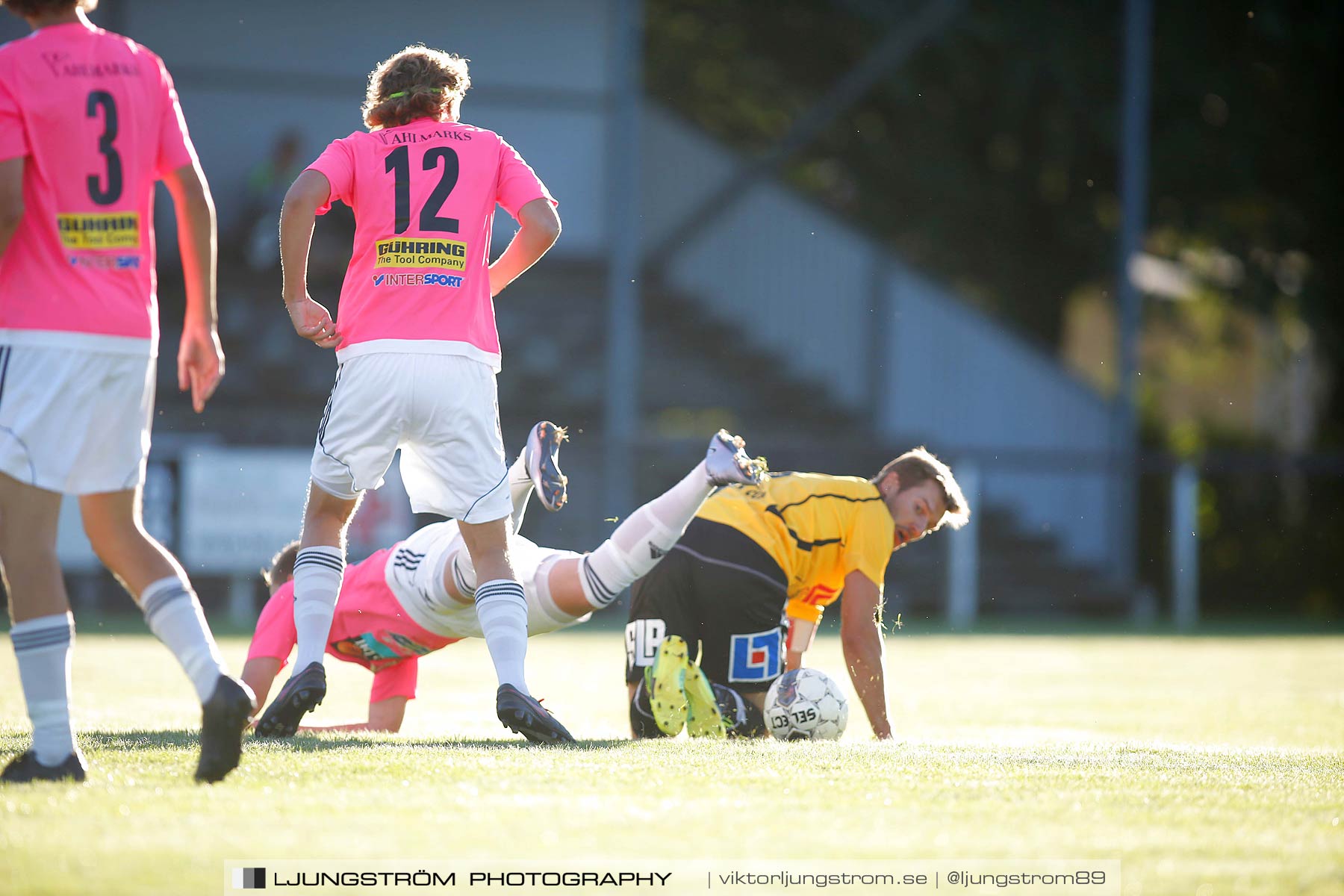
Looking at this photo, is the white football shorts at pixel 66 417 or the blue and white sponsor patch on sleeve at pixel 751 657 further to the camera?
the blue and white sponsor patch on sleeve at pixel 751 657

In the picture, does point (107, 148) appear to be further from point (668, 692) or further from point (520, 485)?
point (668, 692)

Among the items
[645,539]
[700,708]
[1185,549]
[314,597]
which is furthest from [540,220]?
[1185,549]

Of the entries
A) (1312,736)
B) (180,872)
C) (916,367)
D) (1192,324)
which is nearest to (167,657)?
(1312,736)

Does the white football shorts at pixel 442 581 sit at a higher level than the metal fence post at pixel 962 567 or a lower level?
higher

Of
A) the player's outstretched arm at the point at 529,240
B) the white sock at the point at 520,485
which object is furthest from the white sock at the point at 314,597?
the player's outstretched arm at the point at 529,240

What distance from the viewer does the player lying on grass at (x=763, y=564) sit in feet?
19.6

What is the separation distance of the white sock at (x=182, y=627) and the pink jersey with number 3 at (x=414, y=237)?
1272mm

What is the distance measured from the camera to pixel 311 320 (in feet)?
16.4

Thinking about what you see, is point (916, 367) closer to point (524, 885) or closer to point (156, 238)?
point (156, 238)

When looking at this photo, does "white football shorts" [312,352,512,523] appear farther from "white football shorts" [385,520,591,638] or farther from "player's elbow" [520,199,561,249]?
"player's elbow" [520,199,561,249]

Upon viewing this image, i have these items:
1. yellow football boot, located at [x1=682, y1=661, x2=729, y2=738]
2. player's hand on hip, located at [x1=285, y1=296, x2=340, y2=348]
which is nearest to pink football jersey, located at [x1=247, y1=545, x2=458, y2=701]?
yellow football boot, located at [x1=682, y1=661, x2=729, y2=738]

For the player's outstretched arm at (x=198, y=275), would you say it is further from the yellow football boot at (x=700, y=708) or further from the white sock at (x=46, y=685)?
the yellow football boot at (x=700, y=708)

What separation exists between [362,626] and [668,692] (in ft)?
3.81

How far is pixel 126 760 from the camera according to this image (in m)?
4.29
